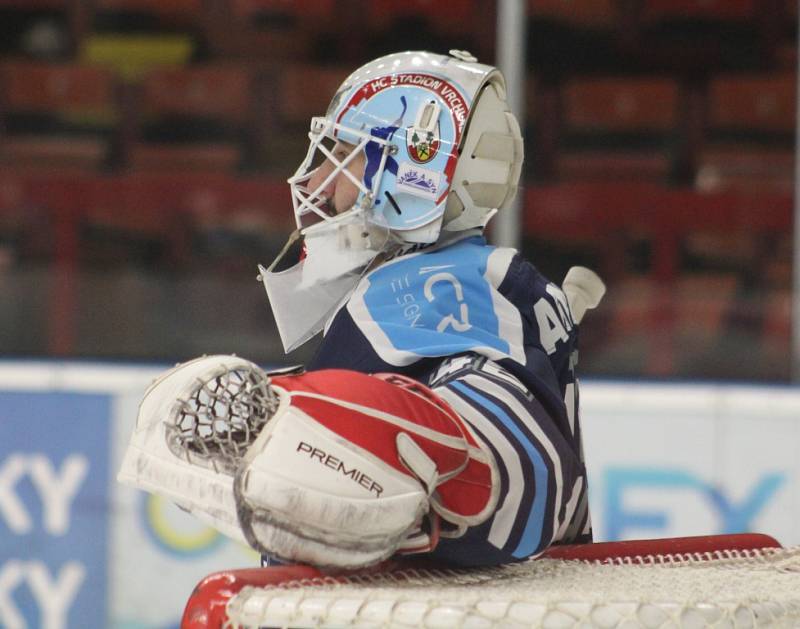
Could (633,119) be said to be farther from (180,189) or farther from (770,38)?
(180,189)

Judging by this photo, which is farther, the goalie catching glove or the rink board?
the rink board

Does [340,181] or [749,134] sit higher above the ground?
[340,181]

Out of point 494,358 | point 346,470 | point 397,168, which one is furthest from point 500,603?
point 397,168

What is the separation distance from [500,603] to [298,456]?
17 centimetres

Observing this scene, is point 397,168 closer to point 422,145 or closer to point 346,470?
point 422,145

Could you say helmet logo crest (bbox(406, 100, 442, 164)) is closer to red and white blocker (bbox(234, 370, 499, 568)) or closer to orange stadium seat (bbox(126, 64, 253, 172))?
red and white blocker (bbox(234, 370, 499, 568))

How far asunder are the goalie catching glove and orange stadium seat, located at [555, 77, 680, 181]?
8.52ft

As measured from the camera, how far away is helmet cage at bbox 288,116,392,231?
1.37m

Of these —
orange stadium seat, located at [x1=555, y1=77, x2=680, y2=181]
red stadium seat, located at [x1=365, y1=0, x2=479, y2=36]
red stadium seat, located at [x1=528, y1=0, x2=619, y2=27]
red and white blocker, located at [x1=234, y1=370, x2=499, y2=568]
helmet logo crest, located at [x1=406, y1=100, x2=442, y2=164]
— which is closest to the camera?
red and white blocker, located at [x1=234, y1=370, x2=499, y2=568]

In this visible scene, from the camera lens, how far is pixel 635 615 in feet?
3.20

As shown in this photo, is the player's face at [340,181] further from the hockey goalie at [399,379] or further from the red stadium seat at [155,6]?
the red stadium seat at [155,6]

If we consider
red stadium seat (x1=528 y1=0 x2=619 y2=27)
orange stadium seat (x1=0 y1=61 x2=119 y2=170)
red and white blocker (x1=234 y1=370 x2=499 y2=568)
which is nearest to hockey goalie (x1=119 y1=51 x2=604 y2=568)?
red and white blocker (x1=234 y1=370 x2=499 y2=568)

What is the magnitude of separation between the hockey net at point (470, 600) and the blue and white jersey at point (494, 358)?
44 millimetres

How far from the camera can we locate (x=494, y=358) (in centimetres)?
117
